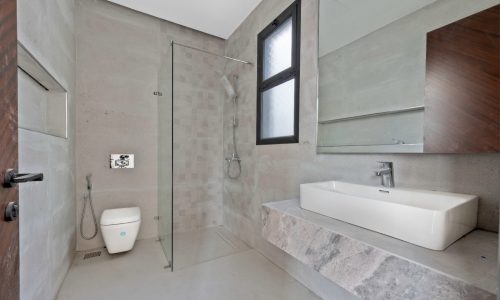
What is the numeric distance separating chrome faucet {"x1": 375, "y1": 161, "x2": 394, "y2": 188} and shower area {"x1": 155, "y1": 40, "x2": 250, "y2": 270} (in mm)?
1720

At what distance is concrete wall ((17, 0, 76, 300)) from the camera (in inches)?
43.4

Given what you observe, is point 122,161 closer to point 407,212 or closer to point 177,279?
point 177,279

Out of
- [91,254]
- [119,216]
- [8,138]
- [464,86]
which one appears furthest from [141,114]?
[464,86]

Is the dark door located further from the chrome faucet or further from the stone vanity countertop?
the chrome faucet

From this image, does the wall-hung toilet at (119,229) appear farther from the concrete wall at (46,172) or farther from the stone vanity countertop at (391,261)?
the stone vanity countertop at (391,261)

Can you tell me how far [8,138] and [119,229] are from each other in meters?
1.68

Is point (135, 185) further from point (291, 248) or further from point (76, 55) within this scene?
point (291, 248)

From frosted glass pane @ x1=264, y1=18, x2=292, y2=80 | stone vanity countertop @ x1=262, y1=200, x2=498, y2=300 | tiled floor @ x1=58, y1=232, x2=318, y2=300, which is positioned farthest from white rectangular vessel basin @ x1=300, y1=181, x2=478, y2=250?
frosted glass pane @ x1=264, y1=18, x2=292, y2=80

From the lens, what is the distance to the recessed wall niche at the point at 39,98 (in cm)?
121

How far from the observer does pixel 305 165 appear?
1764mm

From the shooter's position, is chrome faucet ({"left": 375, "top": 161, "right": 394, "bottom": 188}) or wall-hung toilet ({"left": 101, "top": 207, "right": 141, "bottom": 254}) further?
wall-hung toilet ({"left": 101, "top": 207, "right": 141, "bottom": 254})

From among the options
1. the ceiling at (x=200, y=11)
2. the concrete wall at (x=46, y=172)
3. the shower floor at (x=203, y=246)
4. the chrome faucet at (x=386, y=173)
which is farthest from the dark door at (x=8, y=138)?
the ceiling at (x=200, y=11)

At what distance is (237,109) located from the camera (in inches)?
108

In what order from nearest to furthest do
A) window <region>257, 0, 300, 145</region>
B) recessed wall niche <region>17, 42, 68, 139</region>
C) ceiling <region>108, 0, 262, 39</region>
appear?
1. recessed wall niche <region>17, 42, 68, 139</region>
2. window <region>257, 0, 300, 145</region>
3. ceiling <region>108, 0, 262, 39</region>
